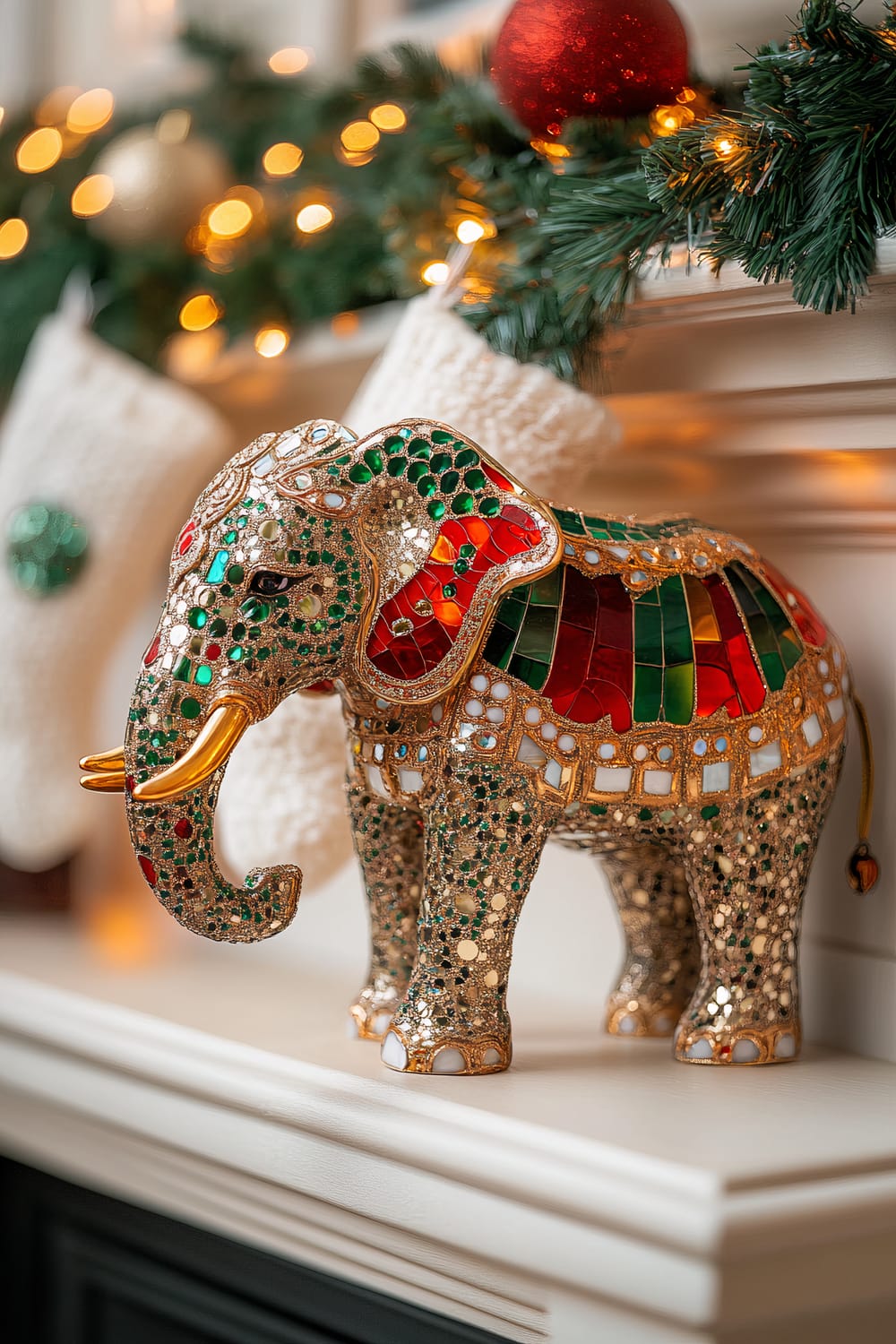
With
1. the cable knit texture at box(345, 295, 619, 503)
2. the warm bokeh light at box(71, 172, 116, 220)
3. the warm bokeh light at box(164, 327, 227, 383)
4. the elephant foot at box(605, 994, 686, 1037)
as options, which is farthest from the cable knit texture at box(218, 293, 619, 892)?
the warm bokeh light at box(71, 172, 116, 220)

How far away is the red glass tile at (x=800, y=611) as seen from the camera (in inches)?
29.8

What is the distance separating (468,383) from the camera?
0.86 m

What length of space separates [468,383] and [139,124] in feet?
2.30

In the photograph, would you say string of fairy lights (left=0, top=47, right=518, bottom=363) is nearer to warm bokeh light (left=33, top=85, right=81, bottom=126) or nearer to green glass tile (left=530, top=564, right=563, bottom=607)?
warm bokeh light (left=33, top=85, right=81, bottom=126)

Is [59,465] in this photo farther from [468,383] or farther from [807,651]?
[807,651]

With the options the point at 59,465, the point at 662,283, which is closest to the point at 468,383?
the point at 662,283

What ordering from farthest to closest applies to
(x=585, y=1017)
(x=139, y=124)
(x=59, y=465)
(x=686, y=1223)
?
(x=139, y=124) → (x=59, y=465) → (x=585, y=1017) → (x=686, y=1223)

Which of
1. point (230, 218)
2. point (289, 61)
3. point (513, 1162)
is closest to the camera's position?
point (513, 1162)

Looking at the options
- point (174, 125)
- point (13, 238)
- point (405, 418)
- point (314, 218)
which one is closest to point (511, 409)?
point (405, 418)

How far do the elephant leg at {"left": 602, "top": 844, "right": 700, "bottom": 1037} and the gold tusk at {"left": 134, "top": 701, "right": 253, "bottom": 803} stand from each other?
0.25 metres

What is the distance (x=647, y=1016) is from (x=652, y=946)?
0.04 meters

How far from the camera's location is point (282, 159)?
1251mm

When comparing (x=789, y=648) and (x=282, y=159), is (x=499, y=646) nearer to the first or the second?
(x=789, y=648)

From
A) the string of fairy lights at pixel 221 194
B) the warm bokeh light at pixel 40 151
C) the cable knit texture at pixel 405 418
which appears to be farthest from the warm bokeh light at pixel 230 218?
the cable knit texture at pixel 405 418
